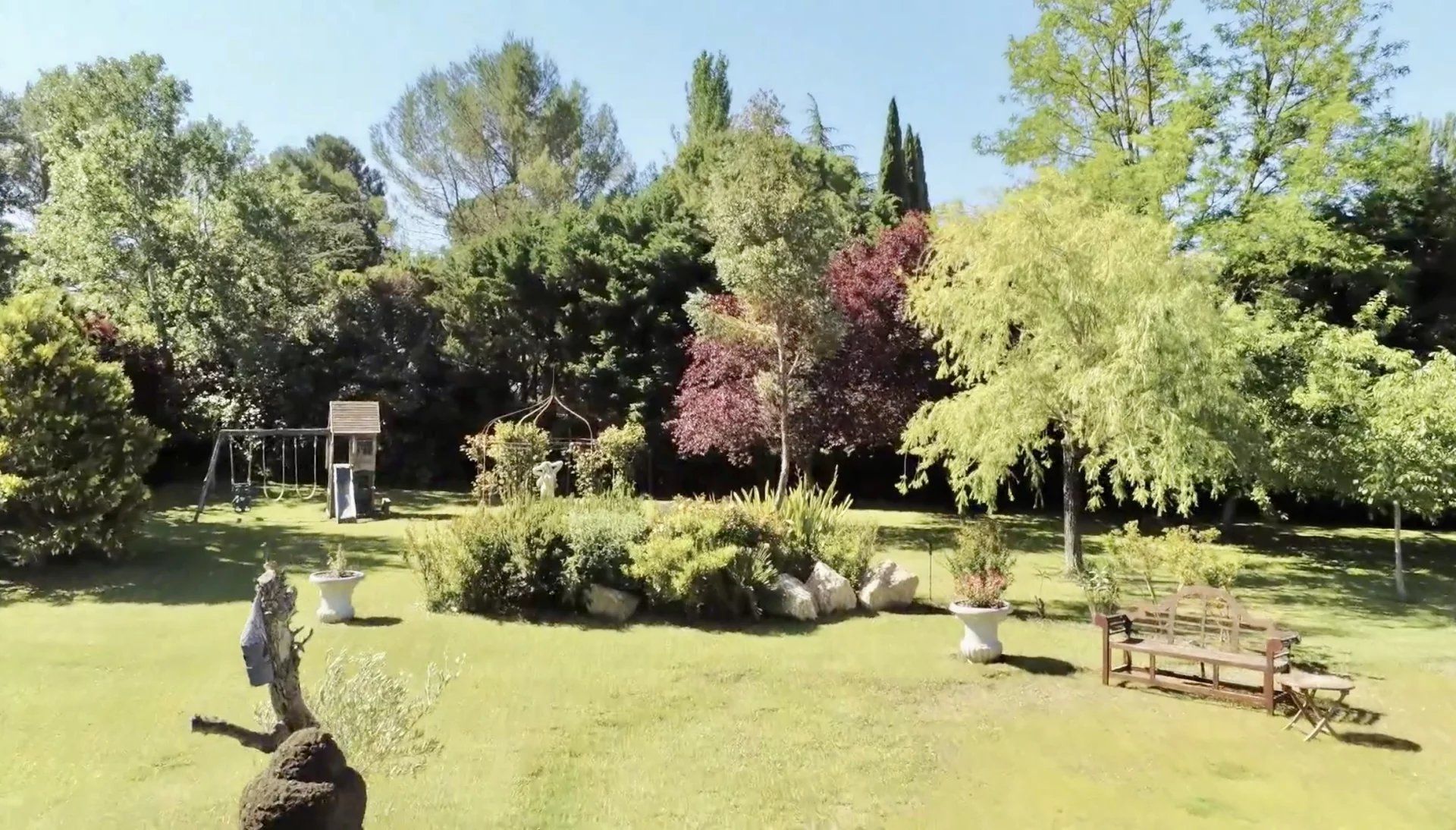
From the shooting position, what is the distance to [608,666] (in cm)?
838

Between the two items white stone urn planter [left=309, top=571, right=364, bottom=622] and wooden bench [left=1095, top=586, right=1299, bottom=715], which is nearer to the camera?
wooden bench [left=1095, top=586, right=1299, bottom=715]

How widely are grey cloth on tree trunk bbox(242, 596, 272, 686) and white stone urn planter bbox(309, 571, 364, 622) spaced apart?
6012 mm

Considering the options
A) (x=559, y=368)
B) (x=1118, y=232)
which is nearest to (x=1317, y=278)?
(x=1118, y=232)

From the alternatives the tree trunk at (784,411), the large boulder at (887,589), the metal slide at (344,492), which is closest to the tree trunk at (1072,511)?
Result: the large boulder at (887,589)

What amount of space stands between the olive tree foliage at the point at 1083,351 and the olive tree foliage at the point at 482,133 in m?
24.0

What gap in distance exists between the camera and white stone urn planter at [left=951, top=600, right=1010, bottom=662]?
8.59 m

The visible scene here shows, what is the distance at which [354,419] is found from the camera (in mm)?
18453

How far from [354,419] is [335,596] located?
9494 mm

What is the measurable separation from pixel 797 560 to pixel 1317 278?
48.9 feet

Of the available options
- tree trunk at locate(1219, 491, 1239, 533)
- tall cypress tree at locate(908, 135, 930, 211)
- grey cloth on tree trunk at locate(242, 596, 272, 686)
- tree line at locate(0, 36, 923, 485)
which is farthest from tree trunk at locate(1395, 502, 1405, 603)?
tall cypress tree at locate(908, 135, 930, 211)

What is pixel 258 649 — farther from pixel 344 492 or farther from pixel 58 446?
pixel 344 492

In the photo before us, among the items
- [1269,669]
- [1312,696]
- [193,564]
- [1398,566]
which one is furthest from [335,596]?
[1398,566]

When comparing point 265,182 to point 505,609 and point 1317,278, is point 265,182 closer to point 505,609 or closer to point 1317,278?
point 505,609

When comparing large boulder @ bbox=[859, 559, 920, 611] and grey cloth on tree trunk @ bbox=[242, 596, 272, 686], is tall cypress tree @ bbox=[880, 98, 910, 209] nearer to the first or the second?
large boulder @ bbox=[859, 559, 920, 611]
